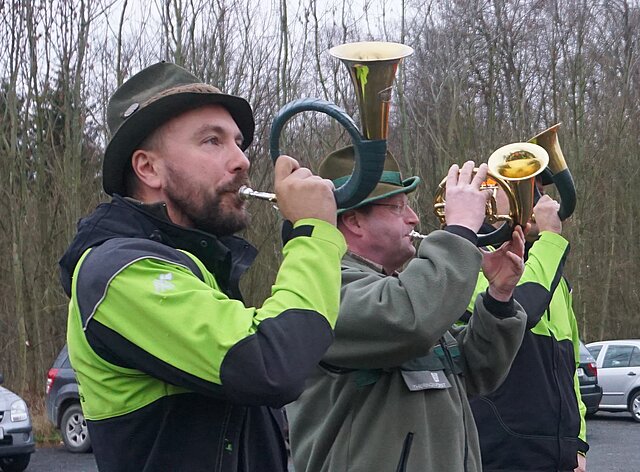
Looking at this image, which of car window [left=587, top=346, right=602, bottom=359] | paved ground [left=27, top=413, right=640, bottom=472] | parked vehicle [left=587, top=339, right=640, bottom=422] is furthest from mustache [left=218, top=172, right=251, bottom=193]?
car window [left=587, top=346, right=602, bottom=359]

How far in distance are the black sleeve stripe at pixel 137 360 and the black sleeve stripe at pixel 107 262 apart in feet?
0.14

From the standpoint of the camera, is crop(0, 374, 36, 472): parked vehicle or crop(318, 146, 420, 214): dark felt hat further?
crop(0, 374, 36, 472): parked vehicle

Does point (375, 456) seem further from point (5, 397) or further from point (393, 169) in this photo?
point (5, 397)

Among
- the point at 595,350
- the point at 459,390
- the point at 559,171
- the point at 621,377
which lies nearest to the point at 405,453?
the point at 459,390

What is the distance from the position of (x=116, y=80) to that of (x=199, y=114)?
1553 cm

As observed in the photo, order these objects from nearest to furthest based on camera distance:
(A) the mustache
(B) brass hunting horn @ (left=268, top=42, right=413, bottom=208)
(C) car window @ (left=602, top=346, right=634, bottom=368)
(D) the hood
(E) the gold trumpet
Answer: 1. (D) the hood
2. (A) the mustache
3. (B) brass hunting horn @ (left=268, top=42, right=413, bottom=208)
4. (E) the gold trumpet
5. (C) car window @ (left=602, top=346, right=634, bottom=368)

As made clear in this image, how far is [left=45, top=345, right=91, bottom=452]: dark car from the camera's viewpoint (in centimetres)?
1355

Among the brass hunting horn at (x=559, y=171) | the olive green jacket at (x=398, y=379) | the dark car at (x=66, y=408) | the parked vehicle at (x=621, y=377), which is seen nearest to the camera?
the olive green jacket at (x=398, y=379)

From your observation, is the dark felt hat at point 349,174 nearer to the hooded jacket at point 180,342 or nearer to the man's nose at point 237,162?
the man's nose at point 237,162

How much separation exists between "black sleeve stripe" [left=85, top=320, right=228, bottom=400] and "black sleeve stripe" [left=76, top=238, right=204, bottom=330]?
0.14 feet

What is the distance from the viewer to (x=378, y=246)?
3773mm

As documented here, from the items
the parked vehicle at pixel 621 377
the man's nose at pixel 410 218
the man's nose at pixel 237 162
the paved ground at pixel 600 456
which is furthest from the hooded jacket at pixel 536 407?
the parked vehicle at pixel 621 377

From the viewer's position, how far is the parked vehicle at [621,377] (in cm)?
1794

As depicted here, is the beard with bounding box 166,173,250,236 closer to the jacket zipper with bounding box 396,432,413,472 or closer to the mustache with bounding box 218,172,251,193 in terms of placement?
the mustache with bounding box 218,172,251,193
